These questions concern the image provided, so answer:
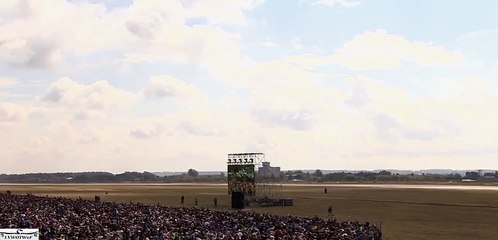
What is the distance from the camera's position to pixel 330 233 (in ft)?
119

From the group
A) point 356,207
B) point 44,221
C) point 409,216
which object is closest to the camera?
point 44,221

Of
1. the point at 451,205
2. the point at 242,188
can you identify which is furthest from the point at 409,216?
the point at 242,188

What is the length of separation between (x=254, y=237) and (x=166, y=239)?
16.2 feet

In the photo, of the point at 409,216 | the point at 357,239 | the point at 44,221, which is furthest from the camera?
the point at 409,216

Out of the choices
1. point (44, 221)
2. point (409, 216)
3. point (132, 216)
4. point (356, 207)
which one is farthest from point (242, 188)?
point (44, 221)

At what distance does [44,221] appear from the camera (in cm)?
4072

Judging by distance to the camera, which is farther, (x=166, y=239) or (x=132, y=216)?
(x=132, y=216)

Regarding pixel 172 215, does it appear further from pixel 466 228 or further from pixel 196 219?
pixel 466 228

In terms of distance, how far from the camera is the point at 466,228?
47250 millimetres

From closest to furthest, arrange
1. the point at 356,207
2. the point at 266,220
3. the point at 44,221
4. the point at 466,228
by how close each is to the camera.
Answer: the point at 44,221 → the point at 266,220 → the point at 466,228 → the point at 356,207

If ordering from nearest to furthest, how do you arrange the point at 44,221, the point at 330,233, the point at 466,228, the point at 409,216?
the point at 330,233 → the point at 44,221 → the point at 466,228 → the point at 409,216

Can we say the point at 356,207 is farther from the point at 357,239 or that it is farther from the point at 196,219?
the point at 357,239

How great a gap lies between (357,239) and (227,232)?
7.87 m

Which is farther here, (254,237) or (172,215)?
(172,215)
